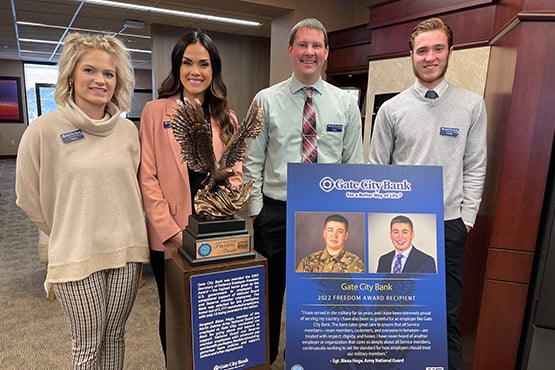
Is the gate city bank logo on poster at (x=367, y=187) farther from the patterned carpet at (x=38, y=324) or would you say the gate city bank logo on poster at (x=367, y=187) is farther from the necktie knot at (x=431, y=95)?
the patterned carpet at (x=38, y=324)

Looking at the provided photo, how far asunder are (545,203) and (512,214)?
5.6 inches

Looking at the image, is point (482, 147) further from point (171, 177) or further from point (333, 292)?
point (171, 177)

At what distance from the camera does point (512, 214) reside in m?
1.72

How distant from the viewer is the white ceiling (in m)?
4.70

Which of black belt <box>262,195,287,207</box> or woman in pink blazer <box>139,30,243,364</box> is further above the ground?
woman in pink blazer <box>139,30,243,364</box>

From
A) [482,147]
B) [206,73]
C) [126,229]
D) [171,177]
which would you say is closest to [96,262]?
[126,229]

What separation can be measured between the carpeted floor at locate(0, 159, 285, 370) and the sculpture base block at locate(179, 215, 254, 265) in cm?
124

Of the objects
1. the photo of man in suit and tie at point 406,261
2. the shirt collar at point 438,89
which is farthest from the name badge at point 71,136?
the shirt collar at point 438,89

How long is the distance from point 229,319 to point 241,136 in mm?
619

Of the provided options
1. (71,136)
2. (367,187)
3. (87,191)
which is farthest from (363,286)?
(71,136)

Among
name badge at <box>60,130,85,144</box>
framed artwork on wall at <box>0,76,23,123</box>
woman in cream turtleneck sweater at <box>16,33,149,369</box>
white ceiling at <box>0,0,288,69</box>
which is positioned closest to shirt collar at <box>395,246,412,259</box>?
woman in cream turtleneck sweater at <box>16,33,149,369</box>

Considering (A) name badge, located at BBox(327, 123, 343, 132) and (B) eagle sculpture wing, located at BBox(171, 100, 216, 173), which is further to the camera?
(A) name badge, located at BBox(327, 123, 343, 132)

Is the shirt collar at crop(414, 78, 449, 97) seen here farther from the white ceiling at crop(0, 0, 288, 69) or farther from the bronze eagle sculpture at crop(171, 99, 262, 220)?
the white ceiling at crop(0, 0, 288, 69)

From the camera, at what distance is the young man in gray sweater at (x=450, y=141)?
166cm
